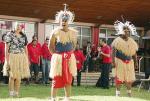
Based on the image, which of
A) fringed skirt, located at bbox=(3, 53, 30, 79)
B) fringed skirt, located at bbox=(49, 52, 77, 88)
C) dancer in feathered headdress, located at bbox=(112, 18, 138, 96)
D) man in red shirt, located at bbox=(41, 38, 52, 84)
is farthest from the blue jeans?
fringed skirt, located at bbox=(49, 52, 77, 88)

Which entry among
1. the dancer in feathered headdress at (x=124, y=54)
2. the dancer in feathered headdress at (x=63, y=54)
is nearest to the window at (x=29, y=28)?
the dancer in feathered headdress at (x=124, y=54)

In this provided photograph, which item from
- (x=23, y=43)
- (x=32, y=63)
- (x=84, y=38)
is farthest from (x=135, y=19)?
(x=23, y=43)

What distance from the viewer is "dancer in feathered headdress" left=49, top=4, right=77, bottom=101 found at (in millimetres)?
9539

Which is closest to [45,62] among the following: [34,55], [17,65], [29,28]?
[34,55]

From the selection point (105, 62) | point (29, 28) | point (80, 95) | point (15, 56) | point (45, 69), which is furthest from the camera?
point (29, 28)

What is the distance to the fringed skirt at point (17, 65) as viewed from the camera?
11.3 metres

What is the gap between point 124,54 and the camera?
12.0 metres

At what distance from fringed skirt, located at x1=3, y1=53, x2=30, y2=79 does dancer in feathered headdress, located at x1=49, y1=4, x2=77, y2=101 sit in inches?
76.8

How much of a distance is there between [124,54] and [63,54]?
2837mm

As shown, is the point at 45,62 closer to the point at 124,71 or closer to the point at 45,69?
the point at 45,69

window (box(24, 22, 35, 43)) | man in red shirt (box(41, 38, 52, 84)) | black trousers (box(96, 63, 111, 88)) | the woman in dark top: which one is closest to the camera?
the woman in dark top

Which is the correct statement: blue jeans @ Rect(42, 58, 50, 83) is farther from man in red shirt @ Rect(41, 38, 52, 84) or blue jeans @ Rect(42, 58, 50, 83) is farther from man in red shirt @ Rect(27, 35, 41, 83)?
man in red shirt @ Rect(27, 35, 41, 83)

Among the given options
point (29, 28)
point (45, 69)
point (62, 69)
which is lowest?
point (45, 69)

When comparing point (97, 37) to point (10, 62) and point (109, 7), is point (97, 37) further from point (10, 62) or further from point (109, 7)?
point (10, 62)
